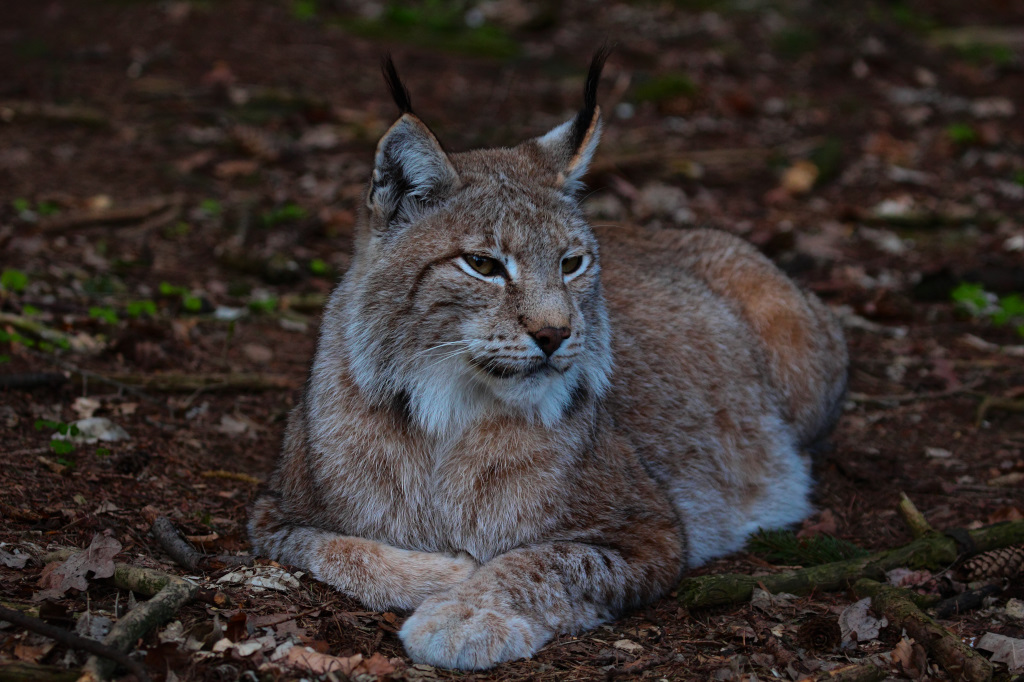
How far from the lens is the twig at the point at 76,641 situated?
3.02m

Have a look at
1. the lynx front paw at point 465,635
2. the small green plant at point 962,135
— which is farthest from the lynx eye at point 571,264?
the small green plant at point 962,135

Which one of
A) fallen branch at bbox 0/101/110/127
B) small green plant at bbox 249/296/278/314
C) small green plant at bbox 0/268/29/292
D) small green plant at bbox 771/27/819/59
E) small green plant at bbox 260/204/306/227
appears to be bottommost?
small green plant at bbox 249/296/278/314

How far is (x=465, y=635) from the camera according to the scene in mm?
3682

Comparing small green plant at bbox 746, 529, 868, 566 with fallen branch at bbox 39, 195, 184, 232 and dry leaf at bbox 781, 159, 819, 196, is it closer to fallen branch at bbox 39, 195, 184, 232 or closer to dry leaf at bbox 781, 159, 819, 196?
fallen branch at bbox 39, 195, 184, 232

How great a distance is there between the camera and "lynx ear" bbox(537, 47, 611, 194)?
4445 mm

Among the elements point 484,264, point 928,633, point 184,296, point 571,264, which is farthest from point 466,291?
point 184,296

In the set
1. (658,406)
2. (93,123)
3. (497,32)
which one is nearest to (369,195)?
(658,406)

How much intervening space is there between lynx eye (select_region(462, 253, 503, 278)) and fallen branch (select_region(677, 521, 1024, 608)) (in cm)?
161

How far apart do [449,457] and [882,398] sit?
3.83 metres

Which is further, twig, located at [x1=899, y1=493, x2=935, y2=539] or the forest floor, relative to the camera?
twig, located at [x1=899, y1=493, x2=935, y2=539]

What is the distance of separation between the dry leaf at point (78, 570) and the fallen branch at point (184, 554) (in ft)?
0.87

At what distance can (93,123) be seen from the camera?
398 inches

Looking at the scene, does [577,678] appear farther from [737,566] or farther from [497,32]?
[497,32]

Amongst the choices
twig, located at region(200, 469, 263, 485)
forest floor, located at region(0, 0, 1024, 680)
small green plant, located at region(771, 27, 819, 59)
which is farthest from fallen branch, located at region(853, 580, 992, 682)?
small green plant, located at region(771, 27, 819, 59)
